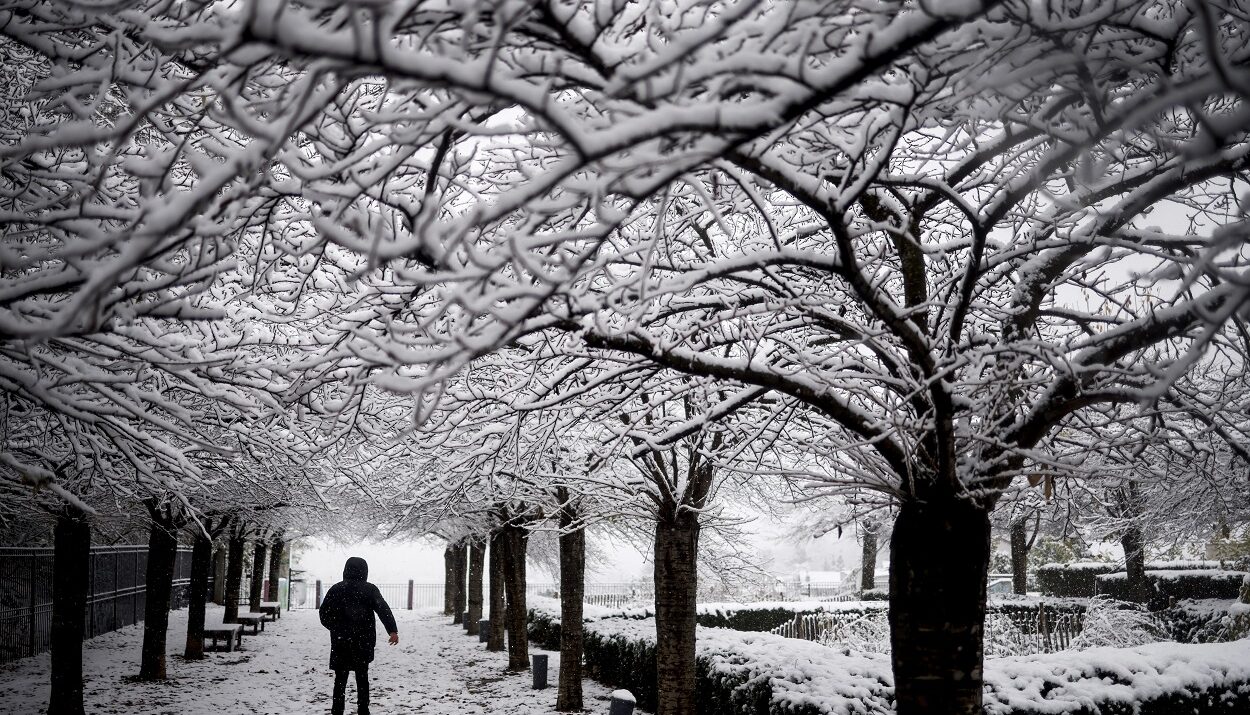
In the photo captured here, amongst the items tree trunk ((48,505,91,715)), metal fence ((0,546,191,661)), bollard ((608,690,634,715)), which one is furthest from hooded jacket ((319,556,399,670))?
metal fence ((0,546,191,661))

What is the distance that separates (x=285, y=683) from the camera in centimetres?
1230

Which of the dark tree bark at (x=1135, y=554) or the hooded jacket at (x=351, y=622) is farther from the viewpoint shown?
the dark tree bark at (x=1135, y=554)

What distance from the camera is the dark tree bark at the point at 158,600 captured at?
38.3 feet

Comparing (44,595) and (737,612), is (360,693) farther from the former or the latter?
(44,595)

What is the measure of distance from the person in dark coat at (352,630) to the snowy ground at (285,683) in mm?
1968

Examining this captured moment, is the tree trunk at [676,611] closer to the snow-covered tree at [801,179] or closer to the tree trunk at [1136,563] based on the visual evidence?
the snow-covered tree at [801,179]

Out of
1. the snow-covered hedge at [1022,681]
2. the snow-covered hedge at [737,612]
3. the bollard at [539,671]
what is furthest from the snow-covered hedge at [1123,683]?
the snow-covered hedge at [737,612]

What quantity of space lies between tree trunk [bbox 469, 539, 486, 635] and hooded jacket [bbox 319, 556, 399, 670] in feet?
34.9

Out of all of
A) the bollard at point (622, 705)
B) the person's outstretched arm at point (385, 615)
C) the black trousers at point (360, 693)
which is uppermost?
the person's outstretched arm at point (385, 615)

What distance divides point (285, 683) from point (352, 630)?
535cm

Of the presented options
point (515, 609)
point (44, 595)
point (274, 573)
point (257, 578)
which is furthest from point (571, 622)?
point (274, 573)

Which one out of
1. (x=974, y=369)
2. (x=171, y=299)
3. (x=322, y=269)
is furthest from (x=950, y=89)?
(x=322, y=269)

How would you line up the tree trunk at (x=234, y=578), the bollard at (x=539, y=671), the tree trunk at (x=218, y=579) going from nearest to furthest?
the bollard at (x=539, y=671) → the tree trunk at (x=234, y=578) → the tree trunk at (x=218, y=579)

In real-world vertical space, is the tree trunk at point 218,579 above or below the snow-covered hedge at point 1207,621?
below
